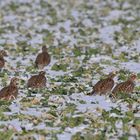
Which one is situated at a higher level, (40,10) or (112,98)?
(40,10)

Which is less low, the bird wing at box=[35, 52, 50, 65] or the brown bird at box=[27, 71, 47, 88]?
the bird wing at box=[35, 52, 50, 65]

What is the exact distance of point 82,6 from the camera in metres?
34.5

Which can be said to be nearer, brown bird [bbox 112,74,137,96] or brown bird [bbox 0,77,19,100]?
brown bird [bbox 0,77,19,100]

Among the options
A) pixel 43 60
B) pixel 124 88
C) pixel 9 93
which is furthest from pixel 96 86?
pixel 43 60

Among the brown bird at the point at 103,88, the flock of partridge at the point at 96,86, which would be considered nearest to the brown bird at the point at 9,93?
the flock of partridge at the point at 96,86

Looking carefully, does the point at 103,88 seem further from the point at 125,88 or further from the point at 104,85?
the point at 125,88

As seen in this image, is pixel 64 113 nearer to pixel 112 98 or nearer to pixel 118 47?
pixel 112 98

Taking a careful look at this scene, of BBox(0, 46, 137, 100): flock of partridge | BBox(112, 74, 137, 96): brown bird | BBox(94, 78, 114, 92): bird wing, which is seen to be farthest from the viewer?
BBox(94, 78, 114, 92): bird wing

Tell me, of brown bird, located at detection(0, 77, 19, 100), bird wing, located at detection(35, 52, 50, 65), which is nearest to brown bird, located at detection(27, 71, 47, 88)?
brown bird, located at detection(0, 77, 19, 100)

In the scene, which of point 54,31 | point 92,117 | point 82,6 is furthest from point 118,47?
point 82,6

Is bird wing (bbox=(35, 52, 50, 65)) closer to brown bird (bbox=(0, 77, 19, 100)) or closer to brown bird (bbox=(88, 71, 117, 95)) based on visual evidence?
brown bird (bbox=(88, 71, 117, 95))

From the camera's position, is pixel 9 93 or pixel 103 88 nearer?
pixel 9 93

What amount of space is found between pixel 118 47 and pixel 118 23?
6766mm

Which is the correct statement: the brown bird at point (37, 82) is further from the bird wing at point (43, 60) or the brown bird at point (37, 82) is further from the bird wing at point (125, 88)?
the bird wing at point (43, 60)
